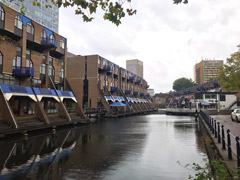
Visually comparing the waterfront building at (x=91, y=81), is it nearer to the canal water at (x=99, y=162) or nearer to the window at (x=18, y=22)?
the window at (x=18, y=22)

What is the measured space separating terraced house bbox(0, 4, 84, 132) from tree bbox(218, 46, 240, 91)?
23452mm

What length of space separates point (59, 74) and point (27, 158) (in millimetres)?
28051

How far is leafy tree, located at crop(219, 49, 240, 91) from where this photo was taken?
3069 centimetres

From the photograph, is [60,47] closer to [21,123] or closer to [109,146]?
[21,123]

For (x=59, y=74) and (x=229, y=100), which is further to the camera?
(x=229, y=100)

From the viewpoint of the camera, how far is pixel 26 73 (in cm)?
2752

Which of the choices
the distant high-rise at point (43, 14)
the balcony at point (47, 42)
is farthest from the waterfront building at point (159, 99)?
the balcony at point (47, 42)

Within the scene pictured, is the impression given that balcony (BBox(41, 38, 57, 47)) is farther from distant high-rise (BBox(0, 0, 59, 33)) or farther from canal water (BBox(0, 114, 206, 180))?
distant high-rise (BBox(0, 0, 59, 33))

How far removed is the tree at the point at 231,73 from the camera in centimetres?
3069

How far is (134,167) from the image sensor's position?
9.99 metres

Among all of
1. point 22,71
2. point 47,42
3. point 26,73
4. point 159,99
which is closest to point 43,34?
point 47,42

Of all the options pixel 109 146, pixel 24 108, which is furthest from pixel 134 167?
pixel 24 108

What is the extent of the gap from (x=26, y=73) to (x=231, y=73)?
29619mm

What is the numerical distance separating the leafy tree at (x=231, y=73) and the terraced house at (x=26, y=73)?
23452 mm
